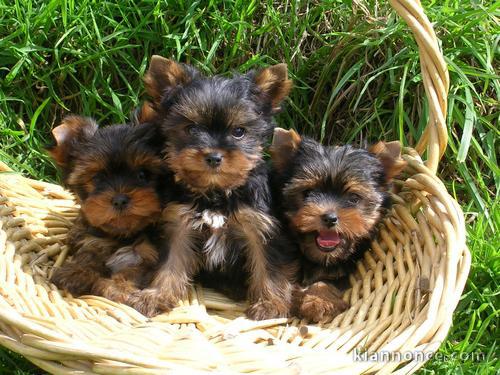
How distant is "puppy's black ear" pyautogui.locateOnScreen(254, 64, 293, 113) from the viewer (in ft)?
13.5

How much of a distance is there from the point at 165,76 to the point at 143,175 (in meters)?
0.62

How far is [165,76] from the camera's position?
4.14 m

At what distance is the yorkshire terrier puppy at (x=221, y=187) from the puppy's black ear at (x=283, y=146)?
10cm

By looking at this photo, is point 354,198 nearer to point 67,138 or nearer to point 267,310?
point 267,310

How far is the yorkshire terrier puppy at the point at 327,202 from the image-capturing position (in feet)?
13.0

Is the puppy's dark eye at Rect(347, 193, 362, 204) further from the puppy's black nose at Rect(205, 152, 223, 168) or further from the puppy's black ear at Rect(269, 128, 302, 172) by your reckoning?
the puppy's black nose at Rect(205, 152, 223, 168)

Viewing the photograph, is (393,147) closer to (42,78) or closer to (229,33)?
(229,33)

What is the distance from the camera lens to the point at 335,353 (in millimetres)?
3352

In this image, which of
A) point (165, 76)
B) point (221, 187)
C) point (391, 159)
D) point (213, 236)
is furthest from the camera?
point (391, 159)

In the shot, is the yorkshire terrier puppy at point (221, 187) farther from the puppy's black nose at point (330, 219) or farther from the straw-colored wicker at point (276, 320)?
the puppy's black nose at point (330, 219)

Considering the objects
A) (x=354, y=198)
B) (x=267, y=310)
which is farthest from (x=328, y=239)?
(x=267, y=310)

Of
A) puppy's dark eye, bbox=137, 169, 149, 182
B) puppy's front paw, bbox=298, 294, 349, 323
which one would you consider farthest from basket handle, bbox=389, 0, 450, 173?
puppy's dark eye, bbox=137, 169, 149, 182

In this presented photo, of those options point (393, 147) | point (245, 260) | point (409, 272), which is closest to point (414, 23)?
point (393, 147)

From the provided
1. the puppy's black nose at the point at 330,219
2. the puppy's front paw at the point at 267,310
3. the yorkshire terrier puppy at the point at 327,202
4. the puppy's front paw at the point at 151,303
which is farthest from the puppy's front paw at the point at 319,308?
the puppy's front paw at the point at 151,303
